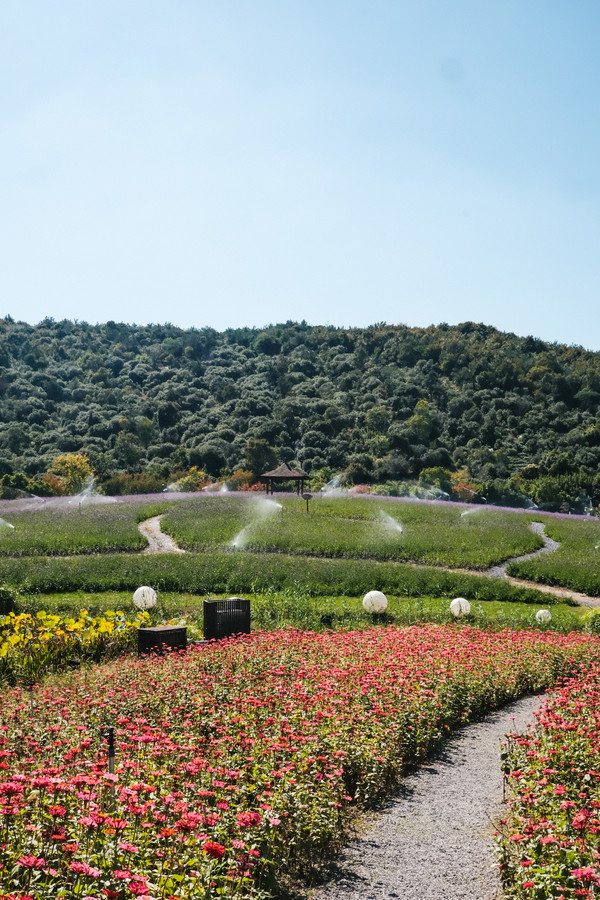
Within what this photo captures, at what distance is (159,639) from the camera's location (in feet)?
36.3

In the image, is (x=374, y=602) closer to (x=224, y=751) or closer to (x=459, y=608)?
(x=459, y=608)

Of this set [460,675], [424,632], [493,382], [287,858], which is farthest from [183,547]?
[493,382]

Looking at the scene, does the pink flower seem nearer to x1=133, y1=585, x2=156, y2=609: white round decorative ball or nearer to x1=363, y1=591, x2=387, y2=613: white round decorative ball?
x1=133, y1=585, x2=156, y2=609: white round decorative ball

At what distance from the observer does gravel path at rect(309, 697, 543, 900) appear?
449 cm

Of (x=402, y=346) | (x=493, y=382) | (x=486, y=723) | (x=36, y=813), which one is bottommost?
(x=486, y=723)

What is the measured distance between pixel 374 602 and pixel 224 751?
9616 millimetres

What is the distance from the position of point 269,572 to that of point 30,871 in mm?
15136

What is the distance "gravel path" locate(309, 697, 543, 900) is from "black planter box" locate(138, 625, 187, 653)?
4951 mm

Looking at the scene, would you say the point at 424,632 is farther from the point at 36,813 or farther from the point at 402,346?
the point at 402,346

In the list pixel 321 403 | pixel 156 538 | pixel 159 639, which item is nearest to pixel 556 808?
pixel 159 639

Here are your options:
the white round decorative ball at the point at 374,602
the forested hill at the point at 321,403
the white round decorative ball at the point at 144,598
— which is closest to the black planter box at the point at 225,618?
the white round decorative ball at the point at 144,598

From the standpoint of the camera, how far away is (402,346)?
235ft

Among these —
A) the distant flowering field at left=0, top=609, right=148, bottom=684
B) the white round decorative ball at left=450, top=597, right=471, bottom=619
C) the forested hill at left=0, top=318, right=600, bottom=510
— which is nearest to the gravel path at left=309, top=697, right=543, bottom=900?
the distant flowering field at left=0, top=609, right=148, bottom=684

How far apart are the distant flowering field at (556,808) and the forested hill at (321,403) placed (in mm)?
42897
